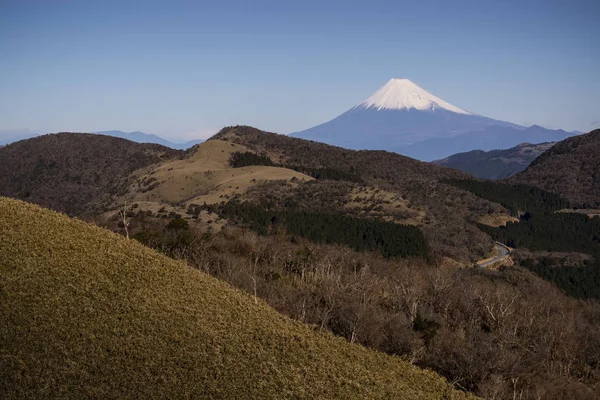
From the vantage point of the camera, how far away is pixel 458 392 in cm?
2078

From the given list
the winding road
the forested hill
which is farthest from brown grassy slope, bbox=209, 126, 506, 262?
the winding road

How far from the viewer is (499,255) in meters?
83.4

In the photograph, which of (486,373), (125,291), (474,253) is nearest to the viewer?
(125,291)

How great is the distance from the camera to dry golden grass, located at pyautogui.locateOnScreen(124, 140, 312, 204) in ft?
353

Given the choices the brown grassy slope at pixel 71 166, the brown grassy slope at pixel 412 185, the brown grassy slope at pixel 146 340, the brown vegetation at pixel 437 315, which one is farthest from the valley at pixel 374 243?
the brown grassy slope at pixel 146 340

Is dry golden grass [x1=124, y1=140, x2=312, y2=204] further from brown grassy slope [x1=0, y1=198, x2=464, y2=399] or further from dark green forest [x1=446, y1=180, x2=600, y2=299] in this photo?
brown grassy slope [x1=0, y1=198, x2=464, y2=399]

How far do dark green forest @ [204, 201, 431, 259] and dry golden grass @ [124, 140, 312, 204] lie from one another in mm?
17941

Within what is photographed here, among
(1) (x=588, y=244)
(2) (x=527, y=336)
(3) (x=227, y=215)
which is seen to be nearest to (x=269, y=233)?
(3) (x=227, y=215)

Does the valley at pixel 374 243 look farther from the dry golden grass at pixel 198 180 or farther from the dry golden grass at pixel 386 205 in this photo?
the dry golden grass at pixel 198 180

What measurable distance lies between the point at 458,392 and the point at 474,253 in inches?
2433

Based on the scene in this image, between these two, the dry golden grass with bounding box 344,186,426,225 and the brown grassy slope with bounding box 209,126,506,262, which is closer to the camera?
the brown grassy slope with bounding box 209,126,506,262

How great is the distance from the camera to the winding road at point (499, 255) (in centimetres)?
7525

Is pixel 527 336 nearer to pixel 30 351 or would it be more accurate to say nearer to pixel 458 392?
pixel 458 392

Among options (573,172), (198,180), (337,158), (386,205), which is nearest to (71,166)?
(198,180)
